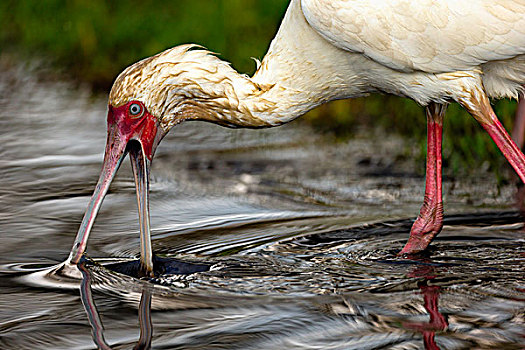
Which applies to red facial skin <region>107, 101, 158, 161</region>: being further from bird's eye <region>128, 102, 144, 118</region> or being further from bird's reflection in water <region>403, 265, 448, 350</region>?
bird's reflection in water <region>403, 265, 448, 350</region>

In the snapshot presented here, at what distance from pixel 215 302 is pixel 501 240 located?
199 centimetres

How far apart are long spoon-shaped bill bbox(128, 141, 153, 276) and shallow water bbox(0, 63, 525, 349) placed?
182 millimetres

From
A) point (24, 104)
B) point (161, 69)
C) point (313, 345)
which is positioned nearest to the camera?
point (313, 345)

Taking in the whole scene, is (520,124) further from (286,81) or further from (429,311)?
(429,311)

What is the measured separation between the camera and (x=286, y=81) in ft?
20.3

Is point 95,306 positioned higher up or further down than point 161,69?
further down

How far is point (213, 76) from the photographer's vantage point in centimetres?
602


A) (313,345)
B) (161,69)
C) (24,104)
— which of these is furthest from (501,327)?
(24,104)

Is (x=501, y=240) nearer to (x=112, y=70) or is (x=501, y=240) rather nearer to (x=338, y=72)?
(x=338, y=72)

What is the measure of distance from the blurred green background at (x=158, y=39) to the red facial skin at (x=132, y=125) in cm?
343

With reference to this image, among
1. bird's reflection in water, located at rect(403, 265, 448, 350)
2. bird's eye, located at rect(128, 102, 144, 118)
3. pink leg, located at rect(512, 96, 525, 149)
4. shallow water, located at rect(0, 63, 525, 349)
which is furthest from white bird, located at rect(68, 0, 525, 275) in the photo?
pink leg, located at rect(512, 96, 525, 149)

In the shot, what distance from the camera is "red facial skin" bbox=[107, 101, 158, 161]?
19.6 feet

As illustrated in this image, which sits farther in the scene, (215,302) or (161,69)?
(161,69)

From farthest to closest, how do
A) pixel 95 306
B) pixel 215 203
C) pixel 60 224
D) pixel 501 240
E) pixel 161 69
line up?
1. pixel 215 203
2. pixel 60 224
3. pixel 501 240
4. pixel 161 69
5. pixel 95 306
